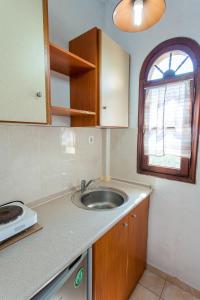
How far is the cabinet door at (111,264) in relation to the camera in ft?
3.15

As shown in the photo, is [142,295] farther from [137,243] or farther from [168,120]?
[168,120]

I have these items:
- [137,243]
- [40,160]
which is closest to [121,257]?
[137,243]

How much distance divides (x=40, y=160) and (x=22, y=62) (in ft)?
2.30

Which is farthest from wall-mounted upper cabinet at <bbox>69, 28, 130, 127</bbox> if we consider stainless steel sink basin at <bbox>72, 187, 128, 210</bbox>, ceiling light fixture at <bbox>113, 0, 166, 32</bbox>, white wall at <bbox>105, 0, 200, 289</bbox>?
stainless steel sink basin at <bbox>72, 187, 128, 210</bbox>

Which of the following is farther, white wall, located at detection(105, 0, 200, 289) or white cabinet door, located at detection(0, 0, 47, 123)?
white wall, located at detection(105, 0, 200, 289)

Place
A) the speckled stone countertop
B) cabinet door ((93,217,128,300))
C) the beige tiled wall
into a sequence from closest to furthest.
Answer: the speckled stone countertop < cabinet door ((93,217,128,300)) < the beige tiled wall

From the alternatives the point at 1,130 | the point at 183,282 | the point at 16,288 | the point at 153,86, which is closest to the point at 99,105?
the point at 153,86

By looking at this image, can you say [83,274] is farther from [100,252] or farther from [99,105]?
[99,105]

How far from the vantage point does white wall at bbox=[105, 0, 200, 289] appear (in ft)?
4.46

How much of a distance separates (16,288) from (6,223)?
306mm

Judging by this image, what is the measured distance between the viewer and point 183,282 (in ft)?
4.94

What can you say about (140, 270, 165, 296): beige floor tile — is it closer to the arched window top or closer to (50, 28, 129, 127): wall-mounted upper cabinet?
(50, 28, 129, 127): wall-mounted upper cabinet

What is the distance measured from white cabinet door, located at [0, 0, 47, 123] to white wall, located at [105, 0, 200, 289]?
104 cm

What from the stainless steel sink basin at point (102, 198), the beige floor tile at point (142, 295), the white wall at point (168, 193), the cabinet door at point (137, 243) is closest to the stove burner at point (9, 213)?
the stainless steel sink basin at point (102, 198)
